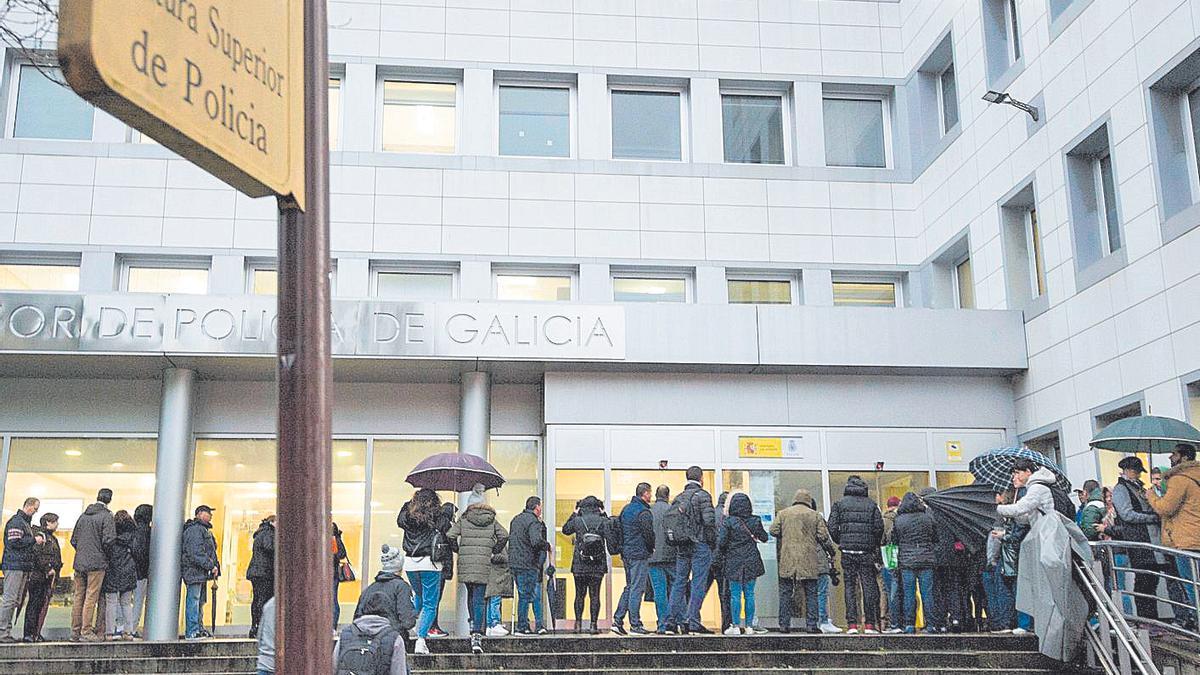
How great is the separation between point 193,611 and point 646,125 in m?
11.5

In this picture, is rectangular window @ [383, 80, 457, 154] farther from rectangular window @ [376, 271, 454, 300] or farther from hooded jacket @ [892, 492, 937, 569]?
hooded jacket @ [892, 492, 937, 569]

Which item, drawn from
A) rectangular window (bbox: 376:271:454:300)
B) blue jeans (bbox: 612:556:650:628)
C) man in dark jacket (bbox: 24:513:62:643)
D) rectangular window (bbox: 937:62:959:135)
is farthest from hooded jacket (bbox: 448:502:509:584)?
rectangular window (bbox: 937:62:959:135)

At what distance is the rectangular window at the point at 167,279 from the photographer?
811 inches

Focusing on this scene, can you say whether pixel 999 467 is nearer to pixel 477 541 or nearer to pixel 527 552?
pixel 527 552

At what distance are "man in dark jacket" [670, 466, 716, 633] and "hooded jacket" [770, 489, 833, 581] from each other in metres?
0.76

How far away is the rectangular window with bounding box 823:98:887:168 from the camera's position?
22.5 m

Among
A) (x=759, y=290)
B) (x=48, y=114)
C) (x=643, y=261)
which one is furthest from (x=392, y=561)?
(x=48, y=114)

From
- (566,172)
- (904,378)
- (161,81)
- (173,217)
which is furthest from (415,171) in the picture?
(161,81)

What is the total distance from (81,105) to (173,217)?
2.55 m

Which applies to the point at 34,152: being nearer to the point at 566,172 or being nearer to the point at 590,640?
the point at 566,172

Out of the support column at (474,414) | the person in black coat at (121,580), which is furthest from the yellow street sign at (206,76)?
the support column at (474,414)

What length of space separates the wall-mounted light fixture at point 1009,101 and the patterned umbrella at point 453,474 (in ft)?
28.3

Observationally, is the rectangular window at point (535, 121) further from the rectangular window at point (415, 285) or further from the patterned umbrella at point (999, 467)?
the patterned umbrella at point (999, 467)

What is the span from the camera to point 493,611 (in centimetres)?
1495
